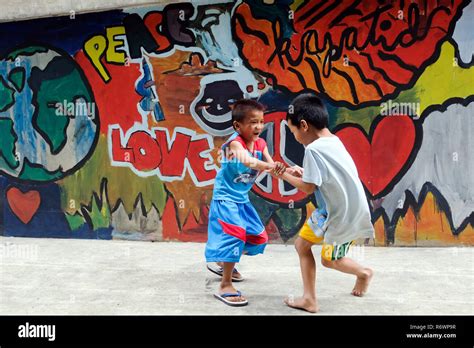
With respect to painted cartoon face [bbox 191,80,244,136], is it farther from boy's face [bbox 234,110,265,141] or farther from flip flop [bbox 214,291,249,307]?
flip flop [bbox 214,291,249,307]

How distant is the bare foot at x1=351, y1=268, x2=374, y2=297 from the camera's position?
3896 mm

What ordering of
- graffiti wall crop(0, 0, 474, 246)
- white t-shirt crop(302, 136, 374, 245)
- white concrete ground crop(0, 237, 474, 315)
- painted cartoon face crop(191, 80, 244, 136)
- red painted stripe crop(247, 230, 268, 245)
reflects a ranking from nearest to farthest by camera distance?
1. white t-shirt crop(302, 136, 374, 245)
2. white concrete ground crop(0, 237, 474, 315)
3. red painted stripe crop(247, 230, 268, 245)
4. graffiti wall crop(0, 0, 474, 246)
5. painted cartoon face crop(191, 80, 244, 136)

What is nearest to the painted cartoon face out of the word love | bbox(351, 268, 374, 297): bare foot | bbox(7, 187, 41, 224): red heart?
the word love

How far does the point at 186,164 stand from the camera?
6047 millimetres

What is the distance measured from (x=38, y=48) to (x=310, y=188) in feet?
14.8

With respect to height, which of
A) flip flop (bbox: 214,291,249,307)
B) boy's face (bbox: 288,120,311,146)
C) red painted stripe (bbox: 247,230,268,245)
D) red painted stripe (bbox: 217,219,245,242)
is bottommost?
flip flop (bbox: 214,291,249,307)

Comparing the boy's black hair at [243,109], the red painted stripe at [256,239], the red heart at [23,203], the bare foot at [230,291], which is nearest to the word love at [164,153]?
the red heart at [23,203]

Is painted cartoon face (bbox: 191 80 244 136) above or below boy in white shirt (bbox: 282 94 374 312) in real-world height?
above

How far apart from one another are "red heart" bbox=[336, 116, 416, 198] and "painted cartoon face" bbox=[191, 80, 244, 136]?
1292 millimetres

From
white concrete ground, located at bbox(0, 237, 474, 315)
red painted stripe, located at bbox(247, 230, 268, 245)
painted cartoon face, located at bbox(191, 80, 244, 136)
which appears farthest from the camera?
painted cartoon face, located at bbox(191, 80, 244, 136)

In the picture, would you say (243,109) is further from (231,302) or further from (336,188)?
(231,302)

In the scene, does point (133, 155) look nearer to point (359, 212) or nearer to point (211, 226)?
point (211, 226)

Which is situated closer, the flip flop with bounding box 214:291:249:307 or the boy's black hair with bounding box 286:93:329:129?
the boy's black hair with bounding box 286:93:329:129

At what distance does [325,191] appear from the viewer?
3510mm
